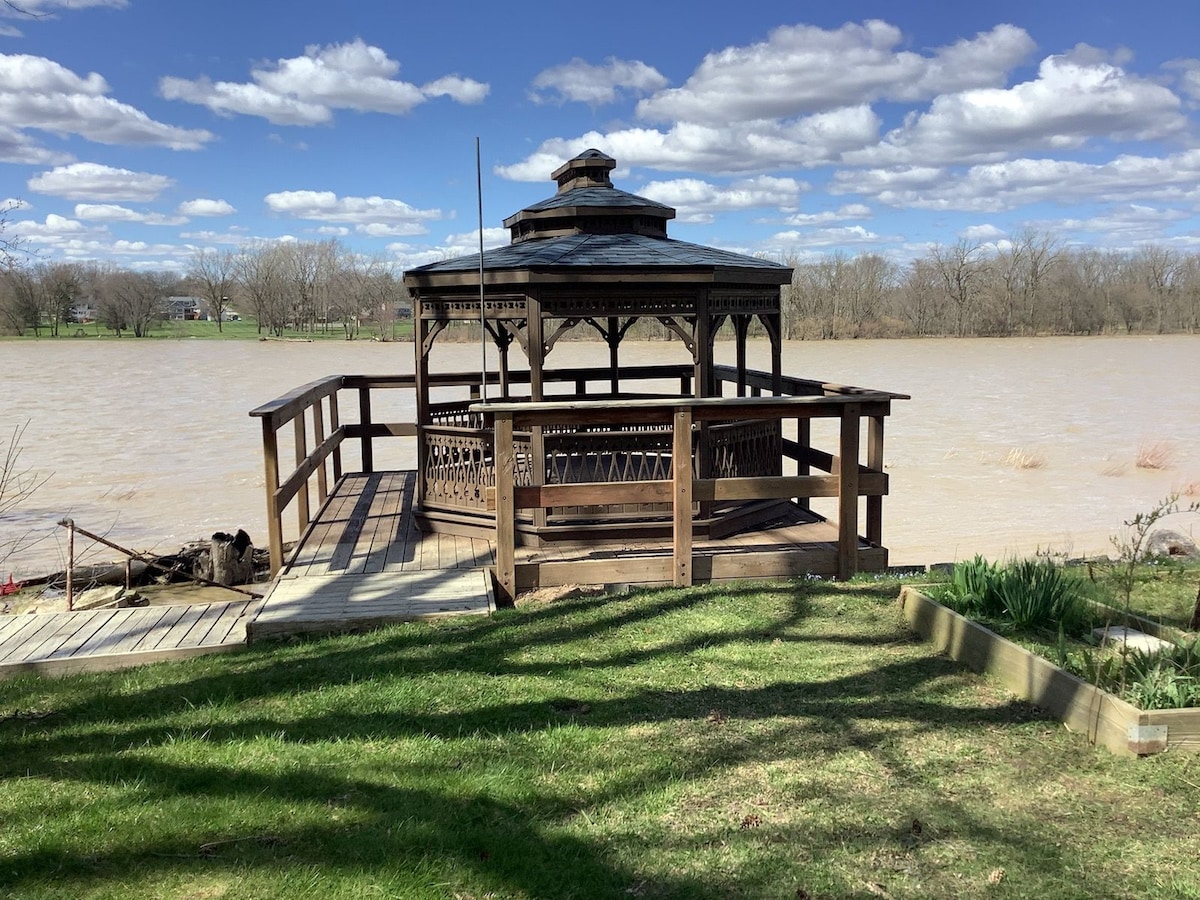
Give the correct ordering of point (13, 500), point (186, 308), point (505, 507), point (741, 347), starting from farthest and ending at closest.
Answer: point (186, 308) → point (741, 347) → point (13, 500) → point (505, 507)

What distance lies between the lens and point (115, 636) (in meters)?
5.52

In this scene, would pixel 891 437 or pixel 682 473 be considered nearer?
pixel 682 473

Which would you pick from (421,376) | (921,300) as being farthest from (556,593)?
(921,300)

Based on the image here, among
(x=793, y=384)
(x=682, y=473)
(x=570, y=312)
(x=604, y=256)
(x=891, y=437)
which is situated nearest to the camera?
(x=682, y=473)

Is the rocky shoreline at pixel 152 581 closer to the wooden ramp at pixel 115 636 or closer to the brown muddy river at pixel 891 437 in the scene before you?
the wooden ramp at pixel 115 636

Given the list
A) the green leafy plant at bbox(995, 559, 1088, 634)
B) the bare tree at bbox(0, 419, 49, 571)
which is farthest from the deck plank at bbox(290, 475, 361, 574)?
the green leafy plant at bbox(995, 559, 1088, 634)

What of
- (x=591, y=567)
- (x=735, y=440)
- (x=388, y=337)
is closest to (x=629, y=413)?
(x=591, y=567)

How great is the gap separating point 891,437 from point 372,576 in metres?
19.5

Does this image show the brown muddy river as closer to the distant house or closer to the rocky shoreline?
the rocky shoreline

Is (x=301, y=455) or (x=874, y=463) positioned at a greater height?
(x=874, y=463)

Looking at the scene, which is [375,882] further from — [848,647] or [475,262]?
[475,262]

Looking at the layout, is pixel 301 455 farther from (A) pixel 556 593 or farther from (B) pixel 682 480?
(B) pixel 682 480

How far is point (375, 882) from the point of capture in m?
2.73

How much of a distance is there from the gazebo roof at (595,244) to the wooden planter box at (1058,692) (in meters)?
3.67
